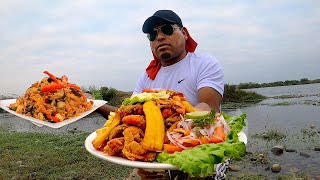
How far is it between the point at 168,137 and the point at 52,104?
2826 mm

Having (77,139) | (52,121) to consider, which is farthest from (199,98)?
(77,139)

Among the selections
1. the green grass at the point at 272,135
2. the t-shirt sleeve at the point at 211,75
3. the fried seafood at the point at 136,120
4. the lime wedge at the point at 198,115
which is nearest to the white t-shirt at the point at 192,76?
the t-shirt sleeve at the point at 211,75

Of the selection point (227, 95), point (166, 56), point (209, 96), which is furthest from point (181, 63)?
point (227, 95)

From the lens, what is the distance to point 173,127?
3355 millimetres

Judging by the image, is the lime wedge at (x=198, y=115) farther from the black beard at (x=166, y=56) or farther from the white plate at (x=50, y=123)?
the white plate at (x=50, y=123)

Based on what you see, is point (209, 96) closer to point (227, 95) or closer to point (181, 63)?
point (181, 63)

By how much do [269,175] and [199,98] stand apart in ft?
24.3

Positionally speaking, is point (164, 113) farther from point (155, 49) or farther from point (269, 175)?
point (269, 175)

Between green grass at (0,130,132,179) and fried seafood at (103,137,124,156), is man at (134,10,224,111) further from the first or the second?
green grass at (0,130,132,179)

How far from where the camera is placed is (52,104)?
5484 mm

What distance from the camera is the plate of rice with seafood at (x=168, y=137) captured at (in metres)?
2.95

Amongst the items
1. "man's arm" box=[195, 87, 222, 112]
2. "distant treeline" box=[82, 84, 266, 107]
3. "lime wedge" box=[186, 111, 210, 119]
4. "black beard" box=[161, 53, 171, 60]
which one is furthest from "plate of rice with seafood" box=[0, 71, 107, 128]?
"distant treeline" box=[82, 84, 266, 107]

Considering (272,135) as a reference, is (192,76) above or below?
above

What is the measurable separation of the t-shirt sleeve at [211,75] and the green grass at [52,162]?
6909mm
